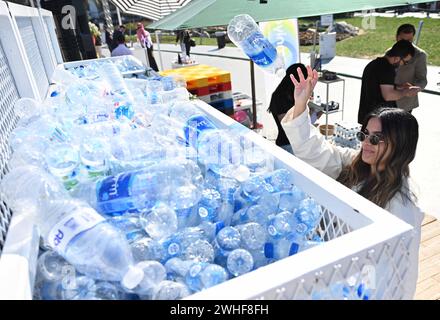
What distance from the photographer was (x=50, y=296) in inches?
40.8

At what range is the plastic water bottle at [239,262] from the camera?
1.14 meters

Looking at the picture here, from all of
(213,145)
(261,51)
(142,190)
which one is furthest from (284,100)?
(142,190)

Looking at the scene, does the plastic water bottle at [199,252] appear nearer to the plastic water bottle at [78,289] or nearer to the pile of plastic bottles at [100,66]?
the plastic water bottle at [78,289]

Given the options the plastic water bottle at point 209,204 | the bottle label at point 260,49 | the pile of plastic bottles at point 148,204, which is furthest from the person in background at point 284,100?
the plastic water bottle at point 209,204

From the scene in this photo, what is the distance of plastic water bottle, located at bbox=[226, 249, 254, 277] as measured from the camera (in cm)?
114

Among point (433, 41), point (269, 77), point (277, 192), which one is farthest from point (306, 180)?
point (433, 41)

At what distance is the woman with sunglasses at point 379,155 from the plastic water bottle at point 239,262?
2.62 ft

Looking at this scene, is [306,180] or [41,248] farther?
[306,180]

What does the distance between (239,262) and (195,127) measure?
2.94 feet

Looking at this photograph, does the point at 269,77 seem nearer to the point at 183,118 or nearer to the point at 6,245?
the point at 183,118

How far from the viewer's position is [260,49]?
3.02 meters

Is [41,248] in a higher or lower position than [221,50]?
higher

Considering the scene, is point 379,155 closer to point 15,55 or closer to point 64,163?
point 64,163

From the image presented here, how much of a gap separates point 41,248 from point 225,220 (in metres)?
0.68
